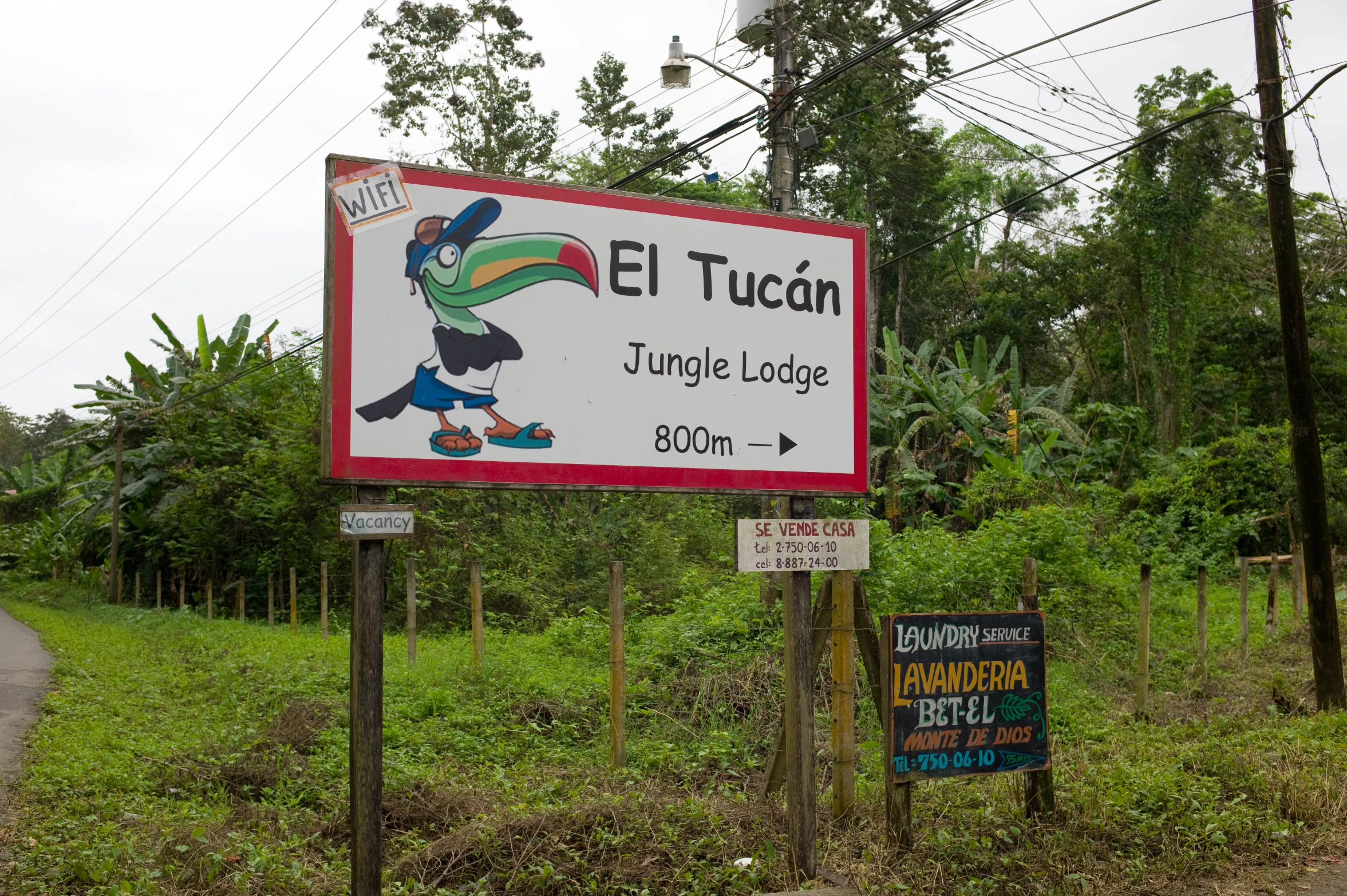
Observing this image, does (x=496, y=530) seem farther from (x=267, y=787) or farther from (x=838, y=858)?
(x=838, y=858)

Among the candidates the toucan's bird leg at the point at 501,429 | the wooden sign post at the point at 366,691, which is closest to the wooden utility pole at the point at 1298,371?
the toucan's bird leg at the point at 501,429

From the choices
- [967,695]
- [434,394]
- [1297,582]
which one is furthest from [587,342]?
[1297,582]

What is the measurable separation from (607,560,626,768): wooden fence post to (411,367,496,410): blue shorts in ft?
9.91

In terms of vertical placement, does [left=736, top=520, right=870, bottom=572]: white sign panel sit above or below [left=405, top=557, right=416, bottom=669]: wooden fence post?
above

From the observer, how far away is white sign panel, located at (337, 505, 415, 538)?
4.34 metres

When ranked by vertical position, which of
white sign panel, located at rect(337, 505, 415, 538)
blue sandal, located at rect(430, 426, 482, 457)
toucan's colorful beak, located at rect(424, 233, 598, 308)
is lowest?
white sign panel, located at rect(337, 505, 415, 538)

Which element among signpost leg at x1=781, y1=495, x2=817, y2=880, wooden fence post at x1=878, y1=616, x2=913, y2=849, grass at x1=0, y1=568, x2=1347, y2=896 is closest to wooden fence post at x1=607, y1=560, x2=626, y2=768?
grass at x1=0, y1=568, x2=1347, y2=896

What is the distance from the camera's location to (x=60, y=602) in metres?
29.8

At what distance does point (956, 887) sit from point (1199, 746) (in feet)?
11.9

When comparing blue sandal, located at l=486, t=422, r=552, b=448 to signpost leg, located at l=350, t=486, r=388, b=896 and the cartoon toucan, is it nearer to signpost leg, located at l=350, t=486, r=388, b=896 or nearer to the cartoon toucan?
the cartoon toucan

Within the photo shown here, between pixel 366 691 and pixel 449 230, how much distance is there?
2.06 m

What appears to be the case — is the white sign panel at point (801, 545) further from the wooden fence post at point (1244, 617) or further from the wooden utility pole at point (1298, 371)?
the wooden fence post at point (1244, 617)

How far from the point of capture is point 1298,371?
9820mm

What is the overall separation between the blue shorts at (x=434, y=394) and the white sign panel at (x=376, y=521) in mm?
503
